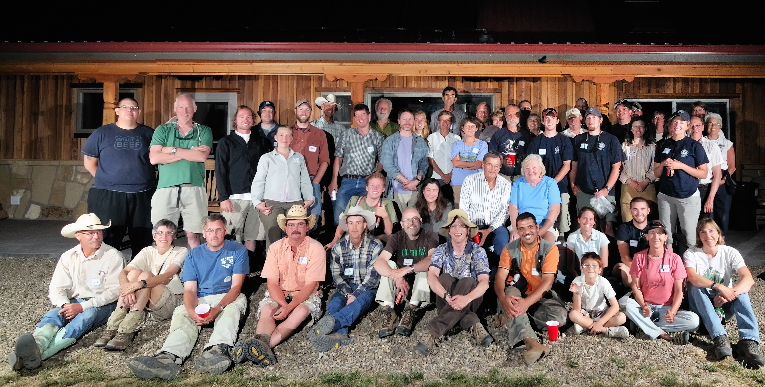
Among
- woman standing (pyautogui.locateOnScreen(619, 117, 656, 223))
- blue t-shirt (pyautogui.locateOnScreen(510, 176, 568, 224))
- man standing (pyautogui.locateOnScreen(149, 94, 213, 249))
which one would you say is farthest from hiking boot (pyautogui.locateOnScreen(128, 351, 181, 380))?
woman standing (pyautogui.locateOnScreen(619, 117, 656, 223))

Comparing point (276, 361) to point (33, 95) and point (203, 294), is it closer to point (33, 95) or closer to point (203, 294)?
point (203, 294)

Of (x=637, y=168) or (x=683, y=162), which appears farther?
(x=637, y=168)

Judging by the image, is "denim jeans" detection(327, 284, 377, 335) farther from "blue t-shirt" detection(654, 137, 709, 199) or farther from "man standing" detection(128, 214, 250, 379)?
"blue t-shirt" detection(654, 137, 709, 199)

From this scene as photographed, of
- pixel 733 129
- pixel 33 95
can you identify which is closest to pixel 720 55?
pixel 733 129

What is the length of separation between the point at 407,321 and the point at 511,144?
2.79 metres

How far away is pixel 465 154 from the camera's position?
21.5 feet

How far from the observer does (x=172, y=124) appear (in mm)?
5953

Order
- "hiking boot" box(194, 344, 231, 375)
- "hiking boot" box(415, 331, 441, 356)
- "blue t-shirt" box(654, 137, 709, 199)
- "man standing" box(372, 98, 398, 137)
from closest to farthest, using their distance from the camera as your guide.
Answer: "hiking boot" box(194, 344, 231, 375) < "hiking boot" box(415, 331, 441, 356) < "blue t-shirt" box(654, 137, 709, 199) < "man standing" box(372, 98, 398, 137)

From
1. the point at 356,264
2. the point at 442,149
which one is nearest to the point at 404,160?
the point at 442,149

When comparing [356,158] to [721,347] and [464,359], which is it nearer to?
[464,359]

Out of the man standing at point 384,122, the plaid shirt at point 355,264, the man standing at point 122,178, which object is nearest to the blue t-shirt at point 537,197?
the plaid shirt at point 355,264

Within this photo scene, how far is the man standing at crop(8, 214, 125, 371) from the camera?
4656mm

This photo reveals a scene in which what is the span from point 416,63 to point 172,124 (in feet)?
13.0

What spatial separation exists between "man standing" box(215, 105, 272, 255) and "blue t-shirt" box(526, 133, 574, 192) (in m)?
3.13
